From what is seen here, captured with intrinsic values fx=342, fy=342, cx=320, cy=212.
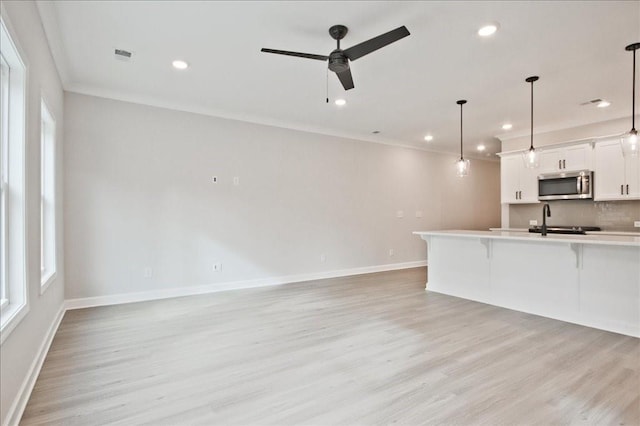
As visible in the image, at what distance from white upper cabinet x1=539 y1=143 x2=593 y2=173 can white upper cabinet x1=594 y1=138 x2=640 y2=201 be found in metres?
0.14

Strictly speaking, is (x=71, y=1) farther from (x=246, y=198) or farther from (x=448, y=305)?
(x=448, y=305)

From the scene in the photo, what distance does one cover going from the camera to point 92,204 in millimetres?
4301

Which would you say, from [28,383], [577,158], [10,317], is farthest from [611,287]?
[28,383]

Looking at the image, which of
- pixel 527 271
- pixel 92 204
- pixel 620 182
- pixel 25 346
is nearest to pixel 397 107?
pixel 527 271

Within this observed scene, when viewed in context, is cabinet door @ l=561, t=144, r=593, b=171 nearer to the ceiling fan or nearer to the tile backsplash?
the tile backsplash

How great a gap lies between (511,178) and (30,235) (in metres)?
7.07

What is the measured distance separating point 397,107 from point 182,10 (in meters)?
3.27

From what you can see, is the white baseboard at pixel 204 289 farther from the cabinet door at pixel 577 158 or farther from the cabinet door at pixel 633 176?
the cabinet door at pixel 633 176

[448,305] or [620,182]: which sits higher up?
[620,182]

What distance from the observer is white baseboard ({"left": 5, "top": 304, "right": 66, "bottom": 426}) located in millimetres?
1885

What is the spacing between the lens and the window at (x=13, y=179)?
2012 millimetres

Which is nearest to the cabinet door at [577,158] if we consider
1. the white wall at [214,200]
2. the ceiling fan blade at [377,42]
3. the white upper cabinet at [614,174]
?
the white upper cabinet at [614,174]

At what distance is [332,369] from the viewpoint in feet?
8.41

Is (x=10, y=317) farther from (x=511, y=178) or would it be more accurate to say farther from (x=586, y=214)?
(x=586, y=214)
